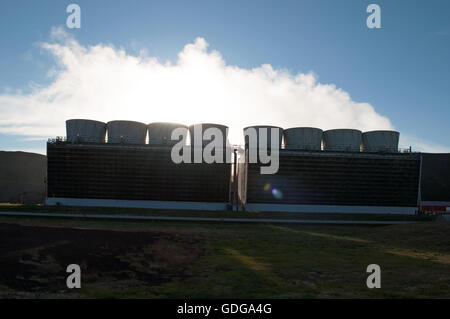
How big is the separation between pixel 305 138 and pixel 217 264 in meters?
58.0

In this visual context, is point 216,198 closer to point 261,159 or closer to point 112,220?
point 261,159

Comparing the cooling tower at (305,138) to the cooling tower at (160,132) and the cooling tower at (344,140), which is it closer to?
the cooling tower at (344,140)

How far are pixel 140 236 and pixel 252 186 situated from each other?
4096cm

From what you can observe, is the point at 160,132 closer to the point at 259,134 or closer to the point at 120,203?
the point at 120,203

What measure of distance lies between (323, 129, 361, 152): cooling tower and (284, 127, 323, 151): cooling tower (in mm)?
2756

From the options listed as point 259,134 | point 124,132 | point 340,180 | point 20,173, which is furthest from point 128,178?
point 20,173

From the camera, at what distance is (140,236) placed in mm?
27969

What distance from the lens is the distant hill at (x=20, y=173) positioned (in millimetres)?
144613

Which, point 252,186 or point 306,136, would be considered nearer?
point 252,186

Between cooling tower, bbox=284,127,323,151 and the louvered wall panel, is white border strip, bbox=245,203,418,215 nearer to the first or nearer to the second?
the louvered wall panel

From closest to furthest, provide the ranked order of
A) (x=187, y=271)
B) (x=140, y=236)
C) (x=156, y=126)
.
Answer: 1. (x=187, y=271)
2. (x=140, y=236)
3. (x=156, y=126)

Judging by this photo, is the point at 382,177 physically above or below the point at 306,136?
below

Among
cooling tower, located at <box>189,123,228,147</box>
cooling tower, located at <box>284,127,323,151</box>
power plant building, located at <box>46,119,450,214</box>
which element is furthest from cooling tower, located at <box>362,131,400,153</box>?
cooling tower, located at <box>189,123,228,147</box>

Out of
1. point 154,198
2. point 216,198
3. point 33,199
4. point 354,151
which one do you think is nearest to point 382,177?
point 354,151
